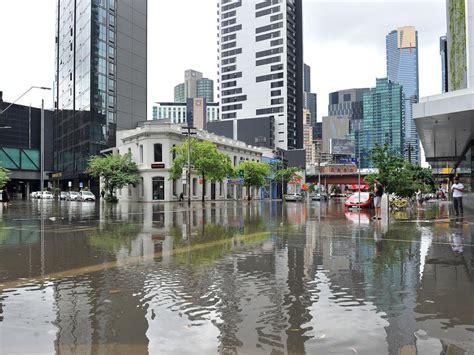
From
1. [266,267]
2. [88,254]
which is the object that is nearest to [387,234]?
[266,267]

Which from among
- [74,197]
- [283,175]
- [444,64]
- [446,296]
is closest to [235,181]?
[283,175]

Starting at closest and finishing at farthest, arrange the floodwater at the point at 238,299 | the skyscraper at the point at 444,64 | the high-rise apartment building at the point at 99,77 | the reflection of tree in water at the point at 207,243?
1. the floodwater at the point at 238,299
2. the reflection of tree in water at the point at 207,243
3. the skyscraper at the point at 444,64
4. the high-rise apartment building at the point at 99,77

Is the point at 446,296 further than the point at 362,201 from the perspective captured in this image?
No

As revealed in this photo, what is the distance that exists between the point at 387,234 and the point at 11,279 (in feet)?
37.3

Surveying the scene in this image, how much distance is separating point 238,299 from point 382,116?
471 ft

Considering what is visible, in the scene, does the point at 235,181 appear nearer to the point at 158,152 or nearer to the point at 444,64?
the point at 158,152

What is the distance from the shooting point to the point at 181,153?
5797 centimetres

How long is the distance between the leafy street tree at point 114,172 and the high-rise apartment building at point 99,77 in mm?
19690

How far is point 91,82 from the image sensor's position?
82.8 m

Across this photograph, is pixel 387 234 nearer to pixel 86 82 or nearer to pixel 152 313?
pixel 152 313

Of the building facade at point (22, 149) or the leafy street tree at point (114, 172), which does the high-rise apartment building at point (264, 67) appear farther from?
the leafy street tree at point (114, 172)

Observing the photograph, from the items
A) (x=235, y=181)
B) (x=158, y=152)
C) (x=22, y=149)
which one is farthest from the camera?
(x=22, y=149)

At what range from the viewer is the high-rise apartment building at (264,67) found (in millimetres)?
133500

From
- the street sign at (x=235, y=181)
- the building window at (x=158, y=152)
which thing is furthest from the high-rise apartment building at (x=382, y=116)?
the building window at (x=158, y=152)
